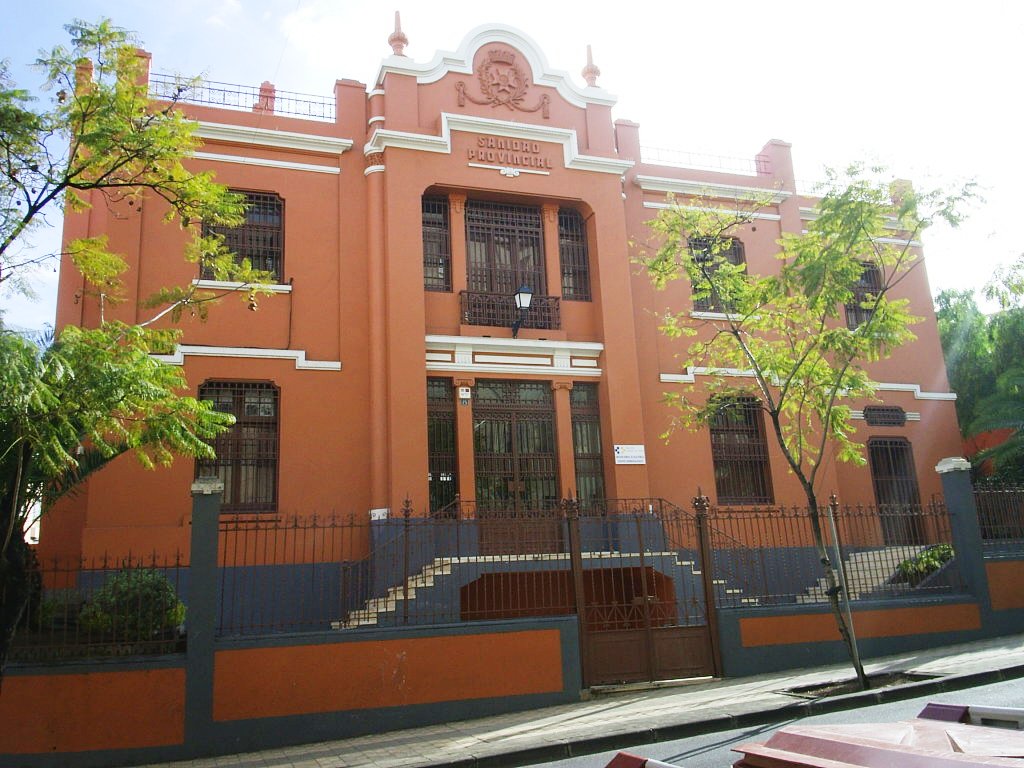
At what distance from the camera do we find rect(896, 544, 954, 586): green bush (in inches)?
537

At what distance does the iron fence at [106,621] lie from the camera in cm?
866

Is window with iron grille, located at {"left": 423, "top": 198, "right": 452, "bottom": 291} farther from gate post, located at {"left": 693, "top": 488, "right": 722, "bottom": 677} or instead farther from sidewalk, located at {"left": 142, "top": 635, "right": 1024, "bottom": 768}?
sidewalk, located at {"left": 142, "top": 635, "right": 1024, "bottom": 768}

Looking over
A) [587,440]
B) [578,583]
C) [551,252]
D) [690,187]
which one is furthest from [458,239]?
[578,583]

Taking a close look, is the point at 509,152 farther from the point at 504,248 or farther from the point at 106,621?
the point at 106,621

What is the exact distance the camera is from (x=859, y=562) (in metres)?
14.1

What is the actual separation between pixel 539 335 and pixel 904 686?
27.1 feet

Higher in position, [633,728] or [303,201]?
[303,201]

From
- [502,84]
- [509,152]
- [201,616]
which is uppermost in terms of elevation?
[502,84]

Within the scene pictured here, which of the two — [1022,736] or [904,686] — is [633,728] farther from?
[1022,736]

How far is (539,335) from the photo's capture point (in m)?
15.6

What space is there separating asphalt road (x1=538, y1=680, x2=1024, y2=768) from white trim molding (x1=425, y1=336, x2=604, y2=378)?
7856mm

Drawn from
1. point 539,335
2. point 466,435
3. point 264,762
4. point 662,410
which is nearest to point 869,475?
→ point 662,410

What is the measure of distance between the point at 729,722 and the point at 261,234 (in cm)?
1091

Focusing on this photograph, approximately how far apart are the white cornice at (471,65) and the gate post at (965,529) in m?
9.27
